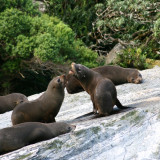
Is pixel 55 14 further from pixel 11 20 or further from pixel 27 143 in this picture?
pixel 27 143

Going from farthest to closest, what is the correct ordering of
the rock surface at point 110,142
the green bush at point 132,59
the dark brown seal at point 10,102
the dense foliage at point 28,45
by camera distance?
the green bush at point 132,59, the dense foliage at point 28,45, the dark brown seal at point 10,102, the rock surface at point 110,142

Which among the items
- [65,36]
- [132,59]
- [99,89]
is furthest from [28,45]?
[99,89]

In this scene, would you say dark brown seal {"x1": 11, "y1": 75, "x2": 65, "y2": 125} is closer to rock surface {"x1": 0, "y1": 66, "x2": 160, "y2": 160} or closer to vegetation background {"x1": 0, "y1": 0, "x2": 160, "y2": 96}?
rock surface {"x1": 0, "y1": 66, "x2": 160, "y2": 160}

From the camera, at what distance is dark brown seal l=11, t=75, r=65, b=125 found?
724 cm

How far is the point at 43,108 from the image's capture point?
7.29 metres

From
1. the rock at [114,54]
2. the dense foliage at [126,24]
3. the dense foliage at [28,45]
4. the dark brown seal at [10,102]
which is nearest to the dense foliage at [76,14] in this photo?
the dense foliage at [126,24]

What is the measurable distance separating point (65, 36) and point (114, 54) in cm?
343

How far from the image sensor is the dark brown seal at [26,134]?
224 inches

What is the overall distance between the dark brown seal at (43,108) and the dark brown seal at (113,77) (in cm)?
458

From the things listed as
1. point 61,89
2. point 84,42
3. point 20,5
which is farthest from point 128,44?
point 61,89

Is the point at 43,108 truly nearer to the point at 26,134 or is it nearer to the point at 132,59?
the point at 26,134

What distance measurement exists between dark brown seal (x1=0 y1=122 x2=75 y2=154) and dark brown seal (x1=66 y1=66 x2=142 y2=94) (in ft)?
19.1

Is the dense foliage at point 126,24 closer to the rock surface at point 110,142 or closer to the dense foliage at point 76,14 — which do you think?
the dense foliage at point 76,14

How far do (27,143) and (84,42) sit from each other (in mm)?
16541
